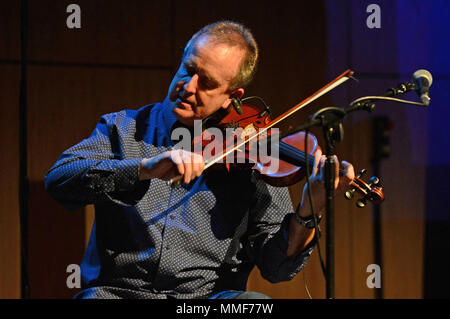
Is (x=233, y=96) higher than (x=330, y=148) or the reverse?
higher

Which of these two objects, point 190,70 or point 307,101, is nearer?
point 307,101

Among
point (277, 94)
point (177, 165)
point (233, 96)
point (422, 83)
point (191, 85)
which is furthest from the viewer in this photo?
point (277, 94)

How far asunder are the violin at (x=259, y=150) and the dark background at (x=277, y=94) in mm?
876

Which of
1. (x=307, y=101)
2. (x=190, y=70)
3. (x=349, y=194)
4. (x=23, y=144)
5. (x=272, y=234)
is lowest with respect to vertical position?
(x=272, y=234)

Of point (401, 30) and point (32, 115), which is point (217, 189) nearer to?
point (32, 115)

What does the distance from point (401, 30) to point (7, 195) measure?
6.83ft

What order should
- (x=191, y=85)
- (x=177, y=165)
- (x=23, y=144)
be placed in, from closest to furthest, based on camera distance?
(x=177, y=165) → (x=191, y=85) → (x=23, y=144)

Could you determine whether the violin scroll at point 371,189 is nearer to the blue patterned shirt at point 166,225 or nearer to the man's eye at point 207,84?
the blue patterned shirt at point 166,225

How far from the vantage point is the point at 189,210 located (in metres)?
1.61

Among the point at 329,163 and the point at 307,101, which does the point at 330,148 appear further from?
the point at 307,101

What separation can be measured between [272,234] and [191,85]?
21.1 inches

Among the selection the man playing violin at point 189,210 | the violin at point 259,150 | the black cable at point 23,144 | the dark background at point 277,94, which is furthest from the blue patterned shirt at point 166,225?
the dark background at point 277,94

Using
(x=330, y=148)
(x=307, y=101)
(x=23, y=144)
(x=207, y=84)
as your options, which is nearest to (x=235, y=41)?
(x=207, y=84)
